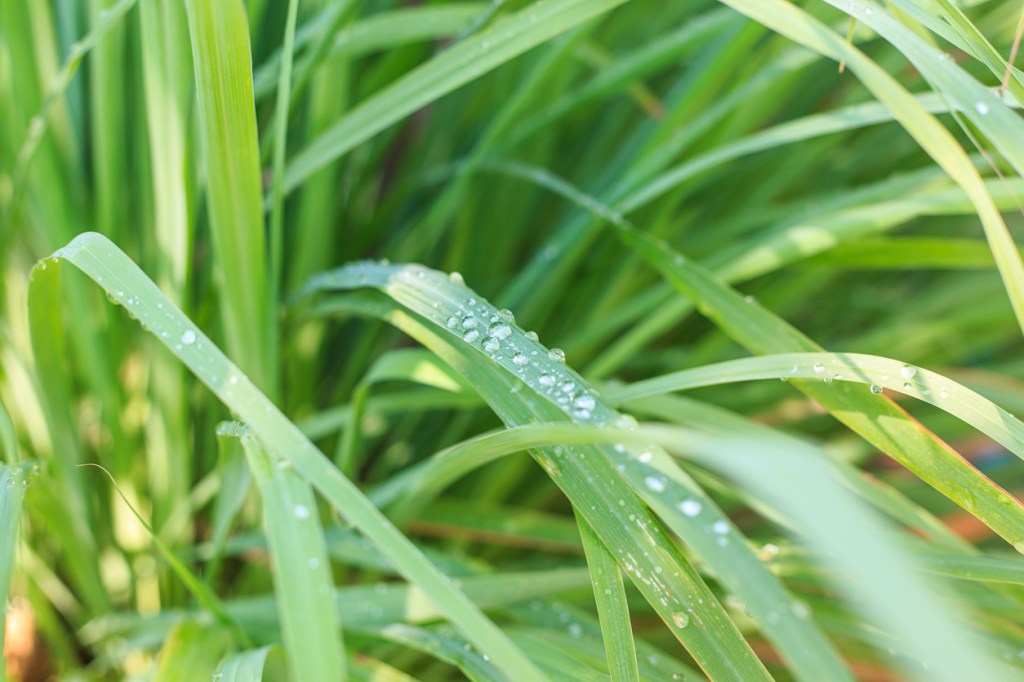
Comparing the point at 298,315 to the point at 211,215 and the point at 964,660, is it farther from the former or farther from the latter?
the point at 964,660

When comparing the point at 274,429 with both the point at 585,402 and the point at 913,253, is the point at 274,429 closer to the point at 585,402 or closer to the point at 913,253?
the point at 585,402

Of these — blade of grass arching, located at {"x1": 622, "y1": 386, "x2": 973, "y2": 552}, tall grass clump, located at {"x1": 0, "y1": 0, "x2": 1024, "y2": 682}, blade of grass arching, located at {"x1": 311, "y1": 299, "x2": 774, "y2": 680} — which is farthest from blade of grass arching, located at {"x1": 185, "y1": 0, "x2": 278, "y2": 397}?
blade of grass arching, located at {"x1": 622, "y1": 386, "x2": 973, "y2": 552}

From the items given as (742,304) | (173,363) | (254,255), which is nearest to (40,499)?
(173,363)

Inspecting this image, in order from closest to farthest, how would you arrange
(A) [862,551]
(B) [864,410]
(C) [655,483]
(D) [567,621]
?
(A) [862,551] < (C) [655,483] < (B) [864,410] < (D) [567,621]

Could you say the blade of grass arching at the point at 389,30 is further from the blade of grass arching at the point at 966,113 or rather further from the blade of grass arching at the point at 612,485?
the blade of grass arching at the point at 966,113

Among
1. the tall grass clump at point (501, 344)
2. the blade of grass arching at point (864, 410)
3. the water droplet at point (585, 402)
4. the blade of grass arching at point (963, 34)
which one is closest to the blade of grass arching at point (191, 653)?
the tall grass clump at point (501, 344)

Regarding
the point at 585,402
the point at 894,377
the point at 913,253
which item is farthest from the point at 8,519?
the point at 913,253
